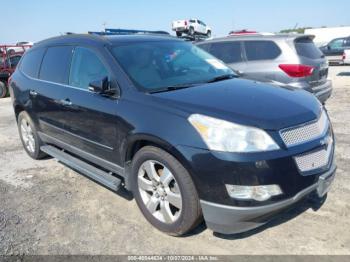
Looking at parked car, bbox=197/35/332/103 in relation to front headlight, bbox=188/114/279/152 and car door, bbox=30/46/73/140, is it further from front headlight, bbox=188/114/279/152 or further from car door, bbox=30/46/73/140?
front headlight, bbox=188/114/279/152

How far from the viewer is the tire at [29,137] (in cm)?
556

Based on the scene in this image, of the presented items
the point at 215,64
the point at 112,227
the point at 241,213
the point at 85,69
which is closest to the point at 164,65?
the point at 215,64

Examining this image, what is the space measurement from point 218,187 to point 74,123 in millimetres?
2176

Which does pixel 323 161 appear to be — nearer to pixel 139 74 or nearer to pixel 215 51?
pixel 139 74

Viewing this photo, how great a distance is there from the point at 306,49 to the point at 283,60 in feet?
2.02

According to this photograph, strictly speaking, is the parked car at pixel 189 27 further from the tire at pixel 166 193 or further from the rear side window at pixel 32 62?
the tire at pixel 166 193

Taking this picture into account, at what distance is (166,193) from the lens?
3268 mm

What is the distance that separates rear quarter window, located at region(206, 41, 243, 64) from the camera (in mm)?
7267

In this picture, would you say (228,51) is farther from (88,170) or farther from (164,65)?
(88,170)

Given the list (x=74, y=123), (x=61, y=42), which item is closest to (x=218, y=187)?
(x=74, y=123)

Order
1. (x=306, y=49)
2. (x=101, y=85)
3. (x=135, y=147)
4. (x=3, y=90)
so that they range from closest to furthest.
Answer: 1. (x=135, y=147)
2. (x=101, y=85)
3. (x=306, y=49)
4. (x=3, y=90)


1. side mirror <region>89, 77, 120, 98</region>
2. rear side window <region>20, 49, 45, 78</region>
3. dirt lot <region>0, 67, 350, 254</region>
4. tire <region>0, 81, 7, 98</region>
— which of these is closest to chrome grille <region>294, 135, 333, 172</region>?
dirt lot <region>0, 67, 350, 254</region>

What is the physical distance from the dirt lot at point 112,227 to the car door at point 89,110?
58cm

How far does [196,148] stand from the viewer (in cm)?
288
